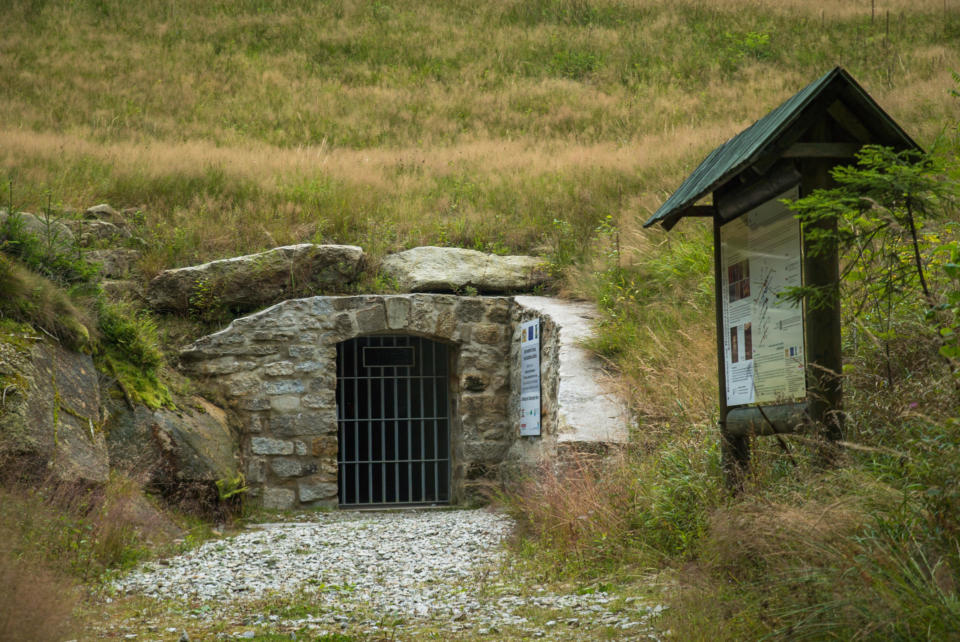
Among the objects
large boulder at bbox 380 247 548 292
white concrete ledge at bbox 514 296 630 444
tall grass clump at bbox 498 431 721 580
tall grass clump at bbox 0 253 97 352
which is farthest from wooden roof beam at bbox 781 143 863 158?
large boulder at bbox 380 247 548 292

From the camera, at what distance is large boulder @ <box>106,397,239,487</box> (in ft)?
21.7

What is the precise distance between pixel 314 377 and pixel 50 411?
3.09 m

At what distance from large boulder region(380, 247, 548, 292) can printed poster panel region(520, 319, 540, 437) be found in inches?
39.8

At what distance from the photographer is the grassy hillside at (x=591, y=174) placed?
306 cm

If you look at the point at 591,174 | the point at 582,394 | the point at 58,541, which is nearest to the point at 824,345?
the point at 582,394

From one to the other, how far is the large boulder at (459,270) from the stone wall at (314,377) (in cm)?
40

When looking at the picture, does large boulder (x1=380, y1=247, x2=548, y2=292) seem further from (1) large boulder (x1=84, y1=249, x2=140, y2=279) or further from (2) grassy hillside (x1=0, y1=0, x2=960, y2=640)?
(1) large boulder (x1=84, y1=249, x2=140, y2=279)

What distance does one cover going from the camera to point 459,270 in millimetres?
9383

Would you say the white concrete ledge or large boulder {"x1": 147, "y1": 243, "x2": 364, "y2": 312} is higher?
large boulder {"x1": 147, "y1": 243, "x2": 364, "y2": 312}

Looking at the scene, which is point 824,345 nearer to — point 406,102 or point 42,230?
point 42,230

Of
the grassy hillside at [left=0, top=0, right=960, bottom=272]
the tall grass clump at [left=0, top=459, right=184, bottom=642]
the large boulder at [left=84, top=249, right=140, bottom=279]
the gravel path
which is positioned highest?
the grassy hillside at [left=0, top=0, right=960, bottom=272]

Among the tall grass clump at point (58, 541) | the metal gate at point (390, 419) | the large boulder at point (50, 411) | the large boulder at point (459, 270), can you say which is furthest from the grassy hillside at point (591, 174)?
the large boulder at point (50, 411)

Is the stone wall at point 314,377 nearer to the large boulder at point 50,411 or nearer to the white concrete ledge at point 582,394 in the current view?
the white concrete ledge at point 582,394

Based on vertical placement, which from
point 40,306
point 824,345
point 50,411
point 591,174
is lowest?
point 50,411
